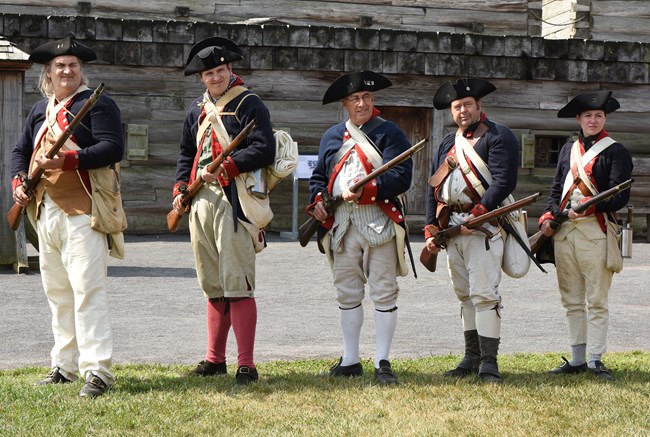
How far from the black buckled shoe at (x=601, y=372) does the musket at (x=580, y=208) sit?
2.75 feet

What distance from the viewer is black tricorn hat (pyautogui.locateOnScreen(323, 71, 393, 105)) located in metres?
6.74

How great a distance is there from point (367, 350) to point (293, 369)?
1076 millimetres

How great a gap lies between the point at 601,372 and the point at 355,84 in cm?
238

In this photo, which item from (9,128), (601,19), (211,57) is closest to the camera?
(211,57)

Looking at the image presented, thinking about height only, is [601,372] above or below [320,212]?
below

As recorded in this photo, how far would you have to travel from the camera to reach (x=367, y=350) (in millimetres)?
7996

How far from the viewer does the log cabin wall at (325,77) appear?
15773mm

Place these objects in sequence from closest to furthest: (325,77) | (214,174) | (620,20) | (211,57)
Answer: (214,174) < (211,57) < (325,77) < (620,20)

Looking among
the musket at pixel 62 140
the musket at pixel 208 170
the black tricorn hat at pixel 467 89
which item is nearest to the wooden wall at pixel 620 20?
the black tricorn hat at pixel 467 89

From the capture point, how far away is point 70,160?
6141 millimetres

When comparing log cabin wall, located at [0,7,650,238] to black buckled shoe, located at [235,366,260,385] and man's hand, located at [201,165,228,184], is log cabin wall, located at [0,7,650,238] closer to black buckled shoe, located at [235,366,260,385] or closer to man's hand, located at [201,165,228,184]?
man's hand, located at [201,165,228,184]

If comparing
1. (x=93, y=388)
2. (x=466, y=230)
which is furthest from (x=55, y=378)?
(x=466, y=230)

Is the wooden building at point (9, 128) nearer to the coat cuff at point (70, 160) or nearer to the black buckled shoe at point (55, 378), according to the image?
the black buckled shoe at point (55, 378)

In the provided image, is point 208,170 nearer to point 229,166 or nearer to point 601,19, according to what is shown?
point 229,166
